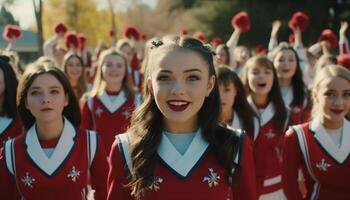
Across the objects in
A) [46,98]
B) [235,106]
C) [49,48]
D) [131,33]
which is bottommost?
[235,106]

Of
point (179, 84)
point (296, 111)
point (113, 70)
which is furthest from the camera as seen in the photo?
point (113, 70)

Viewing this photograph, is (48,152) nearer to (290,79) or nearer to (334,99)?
(334,99)

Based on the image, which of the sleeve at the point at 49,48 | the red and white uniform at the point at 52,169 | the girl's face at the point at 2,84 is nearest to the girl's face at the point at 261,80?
the red and white uniform at the point at 52,169

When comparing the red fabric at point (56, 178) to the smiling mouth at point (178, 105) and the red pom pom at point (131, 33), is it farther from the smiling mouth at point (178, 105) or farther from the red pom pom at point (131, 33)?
the red pom pom at point (131, 33)

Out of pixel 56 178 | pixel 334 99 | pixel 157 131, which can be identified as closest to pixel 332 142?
pixel 334 99

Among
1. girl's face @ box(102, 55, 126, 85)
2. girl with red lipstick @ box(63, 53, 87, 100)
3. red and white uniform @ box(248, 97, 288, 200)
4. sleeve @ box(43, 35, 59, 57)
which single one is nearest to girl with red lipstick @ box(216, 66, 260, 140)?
red and white uniform @ box(248, 97, 288, 200)

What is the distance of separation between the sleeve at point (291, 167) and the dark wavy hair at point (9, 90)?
193 cm

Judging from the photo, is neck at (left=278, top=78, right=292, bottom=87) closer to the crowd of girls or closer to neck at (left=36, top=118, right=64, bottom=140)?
the crowd of girls

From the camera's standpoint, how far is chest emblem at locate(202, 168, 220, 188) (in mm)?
2254

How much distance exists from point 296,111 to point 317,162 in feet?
7.38

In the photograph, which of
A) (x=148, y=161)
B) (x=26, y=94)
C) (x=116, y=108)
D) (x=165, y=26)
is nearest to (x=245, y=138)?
(x=148, y=161)

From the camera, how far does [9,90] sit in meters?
3.71

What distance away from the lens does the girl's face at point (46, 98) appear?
9.81 ft

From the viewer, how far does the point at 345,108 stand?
3.11 m
